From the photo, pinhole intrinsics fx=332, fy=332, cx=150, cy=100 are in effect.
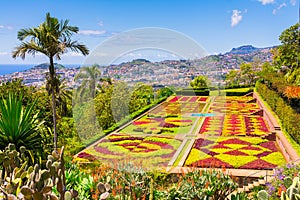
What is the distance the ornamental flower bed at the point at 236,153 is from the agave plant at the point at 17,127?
426cm

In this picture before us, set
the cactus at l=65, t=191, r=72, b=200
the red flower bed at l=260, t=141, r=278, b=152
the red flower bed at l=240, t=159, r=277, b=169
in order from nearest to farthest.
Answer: the cactus at l=65, t=191, r=72, b=200 → the red flower bed at l=240, t=159, r=277, b=169 → the red flower bed at l=260, t=141, r=278, b=152

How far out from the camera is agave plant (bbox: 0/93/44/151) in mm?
4922

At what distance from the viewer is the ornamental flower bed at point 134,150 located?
32.4ft

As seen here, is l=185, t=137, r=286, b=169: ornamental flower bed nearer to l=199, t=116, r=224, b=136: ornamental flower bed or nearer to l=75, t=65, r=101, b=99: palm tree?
l=199, t=116, r=224, b=136: ornamental flower bed

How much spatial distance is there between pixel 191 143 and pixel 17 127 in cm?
734

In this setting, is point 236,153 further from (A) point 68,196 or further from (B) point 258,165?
(A) point 68,196

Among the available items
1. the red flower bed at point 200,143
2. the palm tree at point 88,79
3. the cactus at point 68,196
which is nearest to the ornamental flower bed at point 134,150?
the red flower bed at point 200,143

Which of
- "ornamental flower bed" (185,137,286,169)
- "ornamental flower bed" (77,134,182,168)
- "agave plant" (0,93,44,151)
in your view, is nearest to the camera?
"agave plant" (0,93,44,151)

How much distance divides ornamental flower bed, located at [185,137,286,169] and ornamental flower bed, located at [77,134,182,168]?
0.84 meters

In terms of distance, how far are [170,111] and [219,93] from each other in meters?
12.0

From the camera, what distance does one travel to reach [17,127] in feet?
16.3

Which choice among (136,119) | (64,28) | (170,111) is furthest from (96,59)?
(170,111)

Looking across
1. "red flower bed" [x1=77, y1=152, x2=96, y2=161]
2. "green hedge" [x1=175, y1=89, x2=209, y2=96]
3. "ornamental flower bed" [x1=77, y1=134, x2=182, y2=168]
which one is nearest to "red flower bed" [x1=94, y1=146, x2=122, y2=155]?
"ornamental flower bed" [x1=77, y1=134, x2=182, y2=168]

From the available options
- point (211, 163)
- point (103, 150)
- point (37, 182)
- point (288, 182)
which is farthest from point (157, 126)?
point (37, 182)
